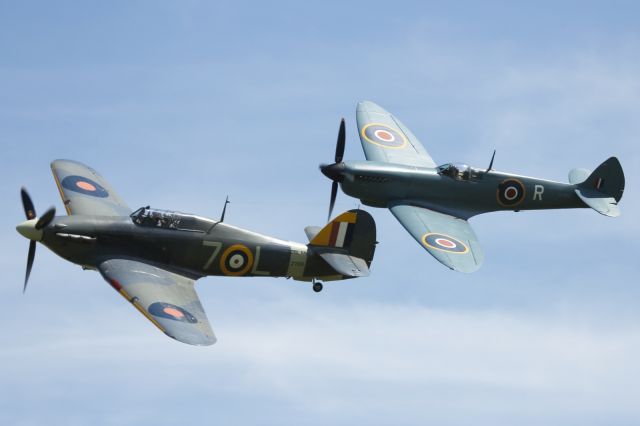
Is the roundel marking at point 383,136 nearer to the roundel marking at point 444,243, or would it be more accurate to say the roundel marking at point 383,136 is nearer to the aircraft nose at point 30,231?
the roundel marking at point 444,243

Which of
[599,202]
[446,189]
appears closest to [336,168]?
[446,189]

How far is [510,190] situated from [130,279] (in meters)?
13.0

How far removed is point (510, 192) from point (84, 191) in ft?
41.5

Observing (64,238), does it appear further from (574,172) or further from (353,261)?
(574,172)

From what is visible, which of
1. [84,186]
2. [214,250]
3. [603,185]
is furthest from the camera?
[603,185]

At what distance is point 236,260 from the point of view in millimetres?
35281

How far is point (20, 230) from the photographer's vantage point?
3397 cm

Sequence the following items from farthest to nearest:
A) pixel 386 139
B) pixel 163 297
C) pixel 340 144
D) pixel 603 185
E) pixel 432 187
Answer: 1. pixel 386 139
2. pixel 603 185
3. pixel 340 144
4. pixel 432 187
5. pixel 163 297

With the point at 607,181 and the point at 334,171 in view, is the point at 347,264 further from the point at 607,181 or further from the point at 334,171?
the point at 607,181

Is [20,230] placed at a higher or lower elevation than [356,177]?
lower

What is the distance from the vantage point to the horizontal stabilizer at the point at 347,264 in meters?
35.7

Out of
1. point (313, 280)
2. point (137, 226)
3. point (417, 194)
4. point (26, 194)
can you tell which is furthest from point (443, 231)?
point (26, 194)

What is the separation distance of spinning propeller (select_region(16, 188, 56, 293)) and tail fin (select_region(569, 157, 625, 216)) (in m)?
16.5

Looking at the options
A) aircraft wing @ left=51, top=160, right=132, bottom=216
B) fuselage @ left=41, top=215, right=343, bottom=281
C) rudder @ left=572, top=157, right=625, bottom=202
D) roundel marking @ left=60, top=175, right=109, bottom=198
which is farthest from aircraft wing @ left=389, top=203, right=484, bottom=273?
roundel marking @ left=60, top=175, right=109, bottom=198
